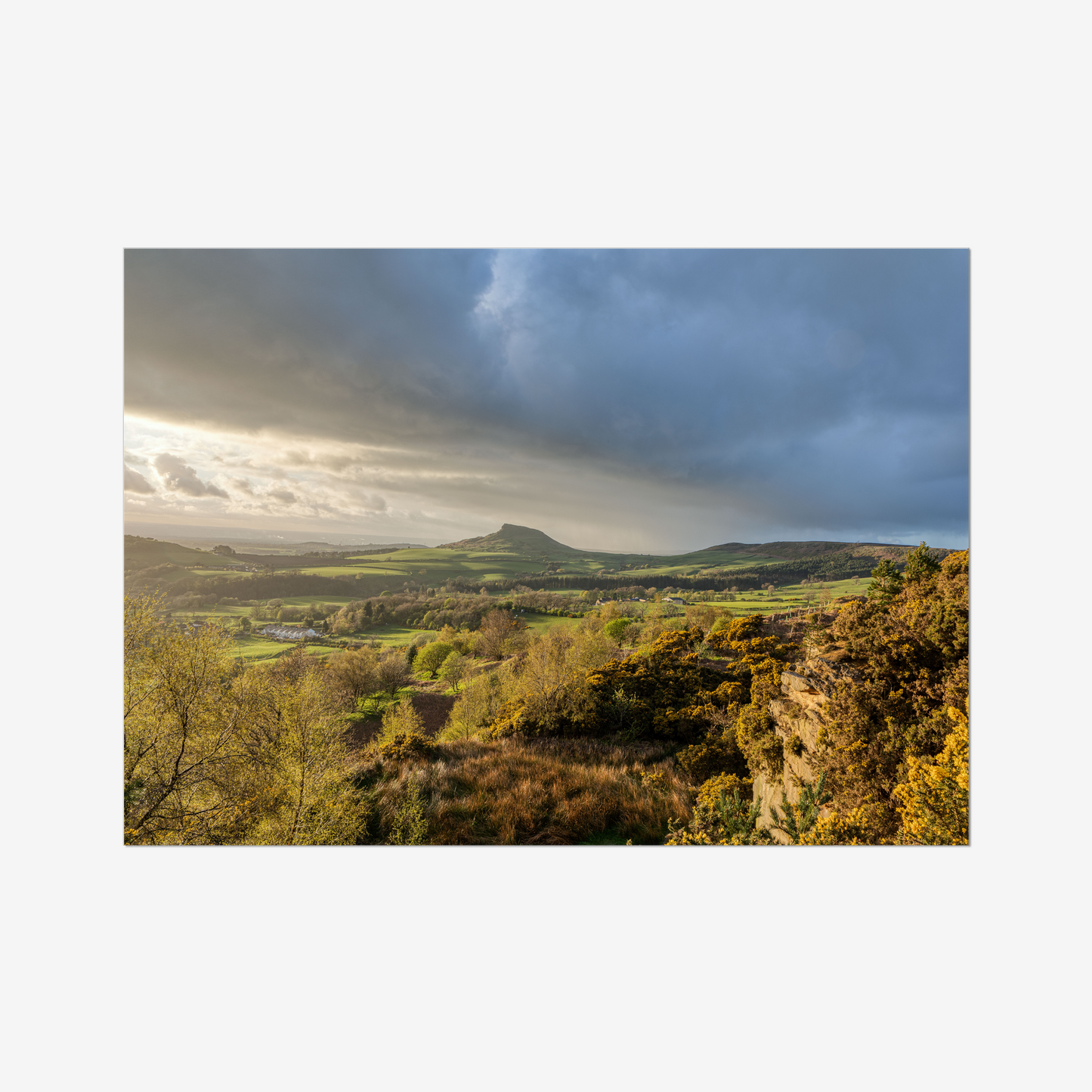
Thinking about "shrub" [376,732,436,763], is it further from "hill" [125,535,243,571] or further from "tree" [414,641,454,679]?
"hill" [125,535,243,571]

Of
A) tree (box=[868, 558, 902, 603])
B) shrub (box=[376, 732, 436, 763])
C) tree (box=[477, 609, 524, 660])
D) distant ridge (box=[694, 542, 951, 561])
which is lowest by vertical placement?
shrub (box=[376, 732, 436, 763])

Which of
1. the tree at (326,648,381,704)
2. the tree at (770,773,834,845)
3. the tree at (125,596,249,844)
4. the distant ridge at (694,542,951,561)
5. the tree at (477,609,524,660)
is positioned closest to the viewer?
the tree at (770,773,834,845)

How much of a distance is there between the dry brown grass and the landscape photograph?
2 cm

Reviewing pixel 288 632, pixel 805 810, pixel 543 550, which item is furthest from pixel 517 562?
A: pixel 805 810

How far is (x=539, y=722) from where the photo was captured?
3713mm

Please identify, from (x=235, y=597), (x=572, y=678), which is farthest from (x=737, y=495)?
(x=235, y=597)

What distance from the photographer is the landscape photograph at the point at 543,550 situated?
9.23ft

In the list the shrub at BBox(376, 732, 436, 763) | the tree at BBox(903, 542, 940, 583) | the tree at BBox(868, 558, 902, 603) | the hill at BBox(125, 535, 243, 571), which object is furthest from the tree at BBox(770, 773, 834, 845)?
the hill at BBox(125, 535, 243, 571)

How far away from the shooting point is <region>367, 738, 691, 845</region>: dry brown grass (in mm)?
2807

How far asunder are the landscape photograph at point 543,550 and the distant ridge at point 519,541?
0.10ft

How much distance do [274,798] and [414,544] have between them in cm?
272

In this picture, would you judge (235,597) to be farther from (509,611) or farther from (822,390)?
(822,390)

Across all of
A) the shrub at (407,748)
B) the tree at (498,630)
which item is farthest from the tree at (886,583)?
the shrub at (407,748)

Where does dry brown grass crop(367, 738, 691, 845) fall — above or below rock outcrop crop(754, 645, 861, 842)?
below
